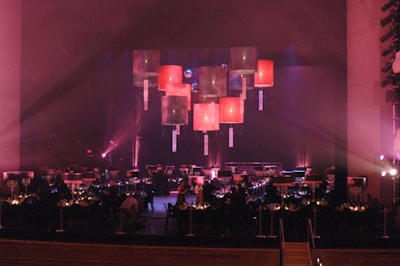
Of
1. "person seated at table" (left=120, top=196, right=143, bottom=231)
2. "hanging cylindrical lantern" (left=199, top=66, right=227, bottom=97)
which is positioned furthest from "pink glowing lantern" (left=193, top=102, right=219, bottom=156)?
"person seated at table" (left=120, top=196, right=143, bottom=231)

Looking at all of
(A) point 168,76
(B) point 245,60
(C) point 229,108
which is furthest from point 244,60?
(C) point 229,108

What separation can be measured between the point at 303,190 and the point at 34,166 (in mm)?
8658

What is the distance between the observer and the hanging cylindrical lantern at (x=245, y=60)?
37.3 feet

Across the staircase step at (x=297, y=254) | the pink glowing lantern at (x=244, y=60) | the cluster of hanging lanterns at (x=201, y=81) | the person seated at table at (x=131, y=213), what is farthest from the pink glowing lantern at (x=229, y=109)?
the staircase step at (x=297, y=254)

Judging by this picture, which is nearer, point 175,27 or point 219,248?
point 219,248

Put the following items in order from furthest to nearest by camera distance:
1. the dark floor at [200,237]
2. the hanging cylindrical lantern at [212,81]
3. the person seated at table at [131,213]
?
the hanging cylindrical lantern at [212,81], the person seated at table at [131,213], the dark floor at [200,237]

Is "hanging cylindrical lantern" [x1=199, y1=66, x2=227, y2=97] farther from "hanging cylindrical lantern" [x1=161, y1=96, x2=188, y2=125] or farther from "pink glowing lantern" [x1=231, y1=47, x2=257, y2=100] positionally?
"hanging cylindrical lantern" [x1=161, y1=96, x2=188, y2=125]

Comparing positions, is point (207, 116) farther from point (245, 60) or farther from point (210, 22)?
point (210, 22)

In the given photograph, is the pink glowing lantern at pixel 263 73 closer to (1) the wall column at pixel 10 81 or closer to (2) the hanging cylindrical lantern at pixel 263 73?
(2) the hanging cylindrical lantern at pixel 263 73

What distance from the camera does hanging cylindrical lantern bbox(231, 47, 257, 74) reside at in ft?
37.3

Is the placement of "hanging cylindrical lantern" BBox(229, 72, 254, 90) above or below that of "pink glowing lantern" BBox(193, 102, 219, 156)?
above

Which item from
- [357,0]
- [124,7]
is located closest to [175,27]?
[124,7]

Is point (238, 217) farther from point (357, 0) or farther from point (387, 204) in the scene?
point (357, 0)

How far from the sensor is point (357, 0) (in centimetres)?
1238
